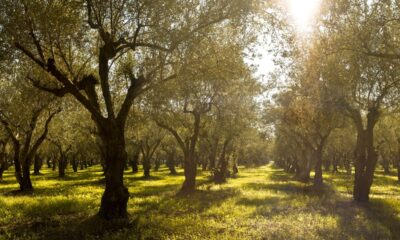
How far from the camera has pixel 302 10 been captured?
2022 cm

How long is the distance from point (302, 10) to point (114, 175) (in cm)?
1176

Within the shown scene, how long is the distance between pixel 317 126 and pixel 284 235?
84.5 ft

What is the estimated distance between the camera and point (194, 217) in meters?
A: 21.6

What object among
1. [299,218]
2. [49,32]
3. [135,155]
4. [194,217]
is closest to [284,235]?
[299,218]

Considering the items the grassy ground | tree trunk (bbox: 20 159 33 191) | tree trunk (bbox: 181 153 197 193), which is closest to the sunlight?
the grassy ground

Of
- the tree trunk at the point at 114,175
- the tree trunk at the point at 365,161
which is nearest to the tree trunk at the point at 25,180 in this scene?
the tree trunk at the point at 114,175

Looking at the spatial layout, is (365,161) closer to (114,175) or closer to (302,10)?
(302,10)

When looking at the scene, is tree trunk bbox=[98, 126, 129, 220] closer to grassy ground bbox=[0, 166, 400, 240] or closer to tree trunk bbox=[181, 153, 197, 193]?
grassy ground bbox=[0, 166, 400, 240]

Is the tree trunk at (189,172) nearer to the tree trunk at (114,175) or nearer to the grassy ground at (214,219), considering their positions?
the grassy ground at (214,219)

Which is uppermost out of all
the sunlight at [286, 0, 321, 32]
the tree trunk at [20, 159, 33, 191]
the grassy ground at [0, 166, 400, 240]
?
the sunlight at [286, 0, 321, 32]

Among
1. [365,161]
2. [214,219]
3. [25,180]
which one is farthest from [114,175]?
[25,180]

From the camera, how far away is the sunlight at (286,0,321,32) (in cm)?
1953

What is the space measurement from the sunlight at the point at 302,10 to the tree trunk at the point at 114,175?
32.1 feet

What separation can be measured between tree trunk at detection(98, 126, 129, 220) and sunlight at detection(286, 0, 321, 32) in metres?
9.77
